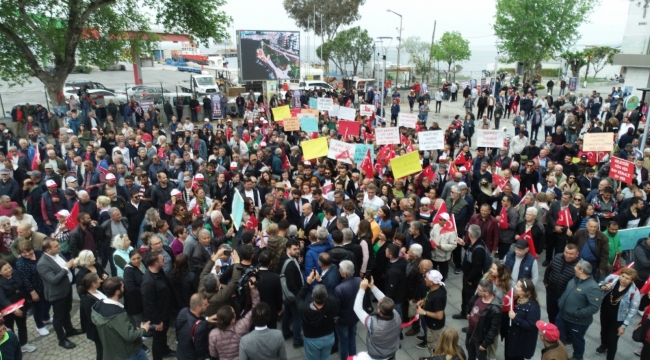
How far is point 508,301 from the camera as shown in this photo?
17.4 feet

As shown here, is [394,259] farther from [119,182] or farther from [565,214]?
[119,182]

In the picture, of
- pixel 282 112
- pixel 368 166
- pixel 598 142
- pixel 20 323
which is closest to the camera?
pixel 20 323

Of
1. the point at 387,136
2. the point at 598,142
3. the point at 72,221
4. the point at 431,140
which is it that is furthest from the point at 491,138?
the point at 72,221

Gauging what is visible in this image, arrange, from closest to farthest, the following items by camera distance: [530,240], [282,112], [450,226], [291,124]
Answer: [530,240]
[450,226]
[291,124]
[282,112]

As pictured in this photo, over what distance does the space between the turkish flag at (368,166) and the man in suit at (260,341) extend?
6.83m

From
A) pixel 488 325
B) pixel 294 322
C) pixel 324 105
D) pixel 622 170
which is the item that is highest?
pixel 324 105

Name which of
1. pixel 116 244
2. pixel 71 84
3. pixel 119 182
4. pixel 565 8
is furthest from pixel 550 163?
pixel 565 8

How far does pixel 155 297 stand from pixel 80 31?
19733mm

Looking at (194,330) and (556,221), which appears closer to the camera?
(194,330)

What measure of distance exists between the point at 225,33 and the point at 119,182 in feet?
54.3

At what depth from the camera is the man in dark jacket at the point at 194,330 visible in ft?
15.7

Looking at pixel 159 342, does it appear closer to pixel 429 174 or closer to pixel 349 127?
pixel 429 174

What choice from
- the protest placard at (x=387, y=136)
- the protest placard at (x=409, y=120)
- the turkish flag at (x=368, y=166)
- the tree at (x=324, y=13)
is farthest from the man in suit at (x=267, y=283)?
the tree at (x=324, y=13)

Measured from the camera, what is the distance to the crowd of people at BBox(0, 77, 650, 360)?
4914 millimetres
